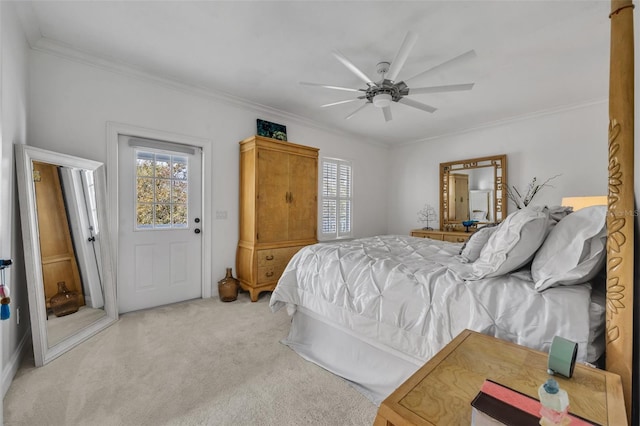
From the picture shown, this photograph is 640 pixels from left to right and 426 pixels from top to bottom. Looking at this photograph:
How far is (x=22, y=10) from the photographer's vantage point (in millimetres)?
2027

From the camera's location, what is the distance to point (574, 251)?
126cm

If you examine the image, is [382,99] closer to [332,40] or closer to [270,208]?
[332,40]

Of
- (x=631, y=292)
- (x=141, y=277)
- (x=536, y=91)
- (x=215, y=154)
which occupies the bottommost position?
(x=141, y=277)

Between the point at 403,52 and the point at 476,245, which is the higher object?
the point at 403,52

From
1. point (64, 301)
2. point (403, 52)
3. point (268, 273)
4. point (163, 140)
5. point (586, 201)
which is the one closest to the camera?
point (403, 52)

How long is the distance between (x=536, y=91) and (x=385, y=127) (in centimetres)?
207

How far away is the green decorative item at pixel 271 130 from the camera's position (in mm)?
3867

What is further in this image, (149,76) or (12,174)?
(149,76)

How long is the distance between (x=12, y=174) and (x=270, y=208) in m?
2.26

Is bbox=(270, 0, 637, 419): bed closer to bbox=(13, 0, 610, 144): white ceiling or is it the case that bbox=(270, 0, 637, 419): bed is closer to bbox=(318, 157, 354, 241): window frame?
bbox=(13, 0, 610, 144): white ceiling

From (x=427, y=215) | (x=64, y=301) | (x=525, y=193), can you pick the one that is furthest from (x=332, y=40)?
(x=427, y=215)

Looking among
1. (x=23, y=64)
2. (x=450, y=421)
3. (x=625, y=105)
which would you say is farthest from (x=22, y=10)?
(x=625, y=105)

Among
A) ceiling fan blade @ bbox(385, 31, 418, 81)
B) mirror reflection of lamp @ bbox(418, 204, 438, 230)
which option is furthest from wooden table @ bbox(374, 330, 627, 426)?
mirror reflection of lamp @ bbox(418, 204, 438, 230)

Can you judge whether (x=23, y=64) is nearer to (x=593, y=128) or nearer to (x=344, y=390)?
(x=344, y=390)
